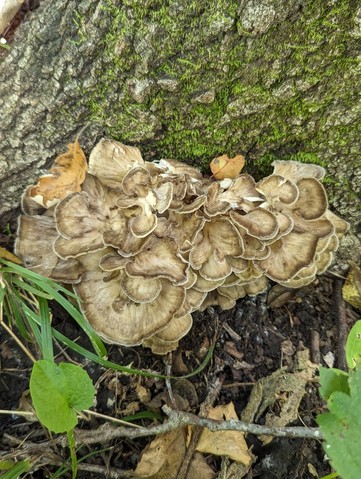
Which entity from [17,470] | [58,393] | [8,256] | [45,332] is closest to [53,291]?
[45,332]

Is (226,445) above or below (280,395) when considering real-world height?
below

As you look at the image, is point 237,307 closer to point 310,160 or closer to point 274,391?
point 274,391

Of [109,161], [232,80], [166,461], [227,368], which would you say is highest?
[232,80]

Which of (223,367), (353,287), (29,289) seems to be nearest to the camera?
(29,289)

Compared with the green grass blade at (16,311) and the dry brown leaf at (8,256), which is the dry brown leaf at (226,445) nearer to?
the green grass blade at (16,311)

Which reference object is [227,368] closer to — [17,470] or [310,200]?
[310,200]

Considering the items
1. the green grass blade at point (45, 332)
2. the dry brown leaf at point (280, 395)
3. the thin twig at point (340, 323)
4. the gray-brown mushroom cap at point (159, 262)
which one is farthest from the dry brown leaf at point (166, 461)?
the thin twig at point (340, 323)

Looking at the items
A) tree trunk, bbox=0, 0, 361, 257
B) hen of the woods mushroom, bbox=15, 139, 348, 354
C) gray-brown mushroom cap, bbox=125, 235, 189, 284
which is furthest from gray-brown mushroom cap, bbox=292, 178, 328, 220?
gray-brown mushroom cap, bbox=125, 235, 189, 284

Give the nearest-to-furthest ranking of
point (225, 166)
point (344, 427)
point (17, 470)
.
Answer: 1. point (344, 427)
2. point (17, 470)
3. point (225, 166)
